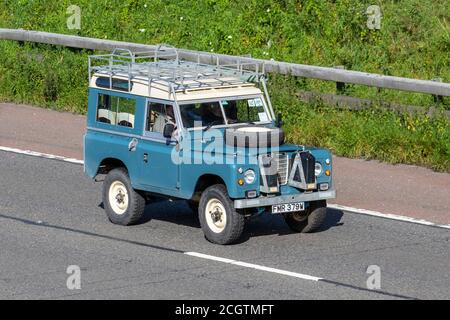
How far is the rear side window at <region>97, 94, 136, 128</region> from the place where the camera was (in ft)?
49.9

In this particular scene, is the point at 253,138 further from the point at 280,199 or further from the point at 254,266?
the point at 254,266

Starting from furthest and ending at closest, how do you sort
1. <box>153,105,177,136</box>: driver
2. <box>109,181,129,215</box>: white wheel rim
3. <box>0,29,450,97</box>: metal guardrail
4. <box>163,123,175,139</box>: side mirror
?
<box>0,29,450,97</box>: metal guardrail, <box>109,181,129,215</box>: white wheel rim, <box>153,105,177,136</box>: driver, <box>163,123,175,139</box>: side mirror

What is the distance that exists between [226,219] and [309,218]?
125 cm

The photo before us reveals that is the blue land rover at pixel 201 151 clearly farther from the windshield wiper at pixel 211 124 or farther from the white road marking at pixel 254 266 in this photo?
the white road marking at pixel 254 266

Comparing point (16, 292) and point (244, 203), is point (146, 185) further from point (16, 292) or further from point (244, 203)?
point (16, 292)

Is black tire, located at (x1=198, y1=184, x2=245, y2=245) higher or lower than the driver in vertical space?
lower

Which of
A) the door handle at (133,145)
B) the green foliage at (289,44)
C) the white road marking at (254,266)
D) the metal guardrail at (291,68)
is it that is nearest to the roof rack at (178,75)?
the door handle at (133,145)

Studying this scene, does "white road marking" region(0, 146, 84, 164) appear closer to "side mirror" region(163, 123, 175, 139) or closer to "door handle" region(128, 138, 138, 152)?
"door handle" region(128, 138, 138, 152)

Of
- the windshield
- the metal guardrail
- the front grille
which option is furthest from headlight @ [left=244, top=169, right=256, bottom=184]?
the metal guardrail

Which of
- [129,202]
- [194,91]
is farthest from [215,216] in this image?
[194,91]

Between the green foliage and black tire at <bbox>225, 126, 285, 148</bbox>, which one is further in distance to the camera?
the green foliage

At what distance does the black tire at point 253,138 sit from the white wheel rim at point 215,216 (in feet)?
2.44

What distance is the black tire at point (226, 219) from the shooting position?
45.6 ft

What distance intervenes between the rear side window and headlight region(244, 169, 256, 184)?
80.5 inches
